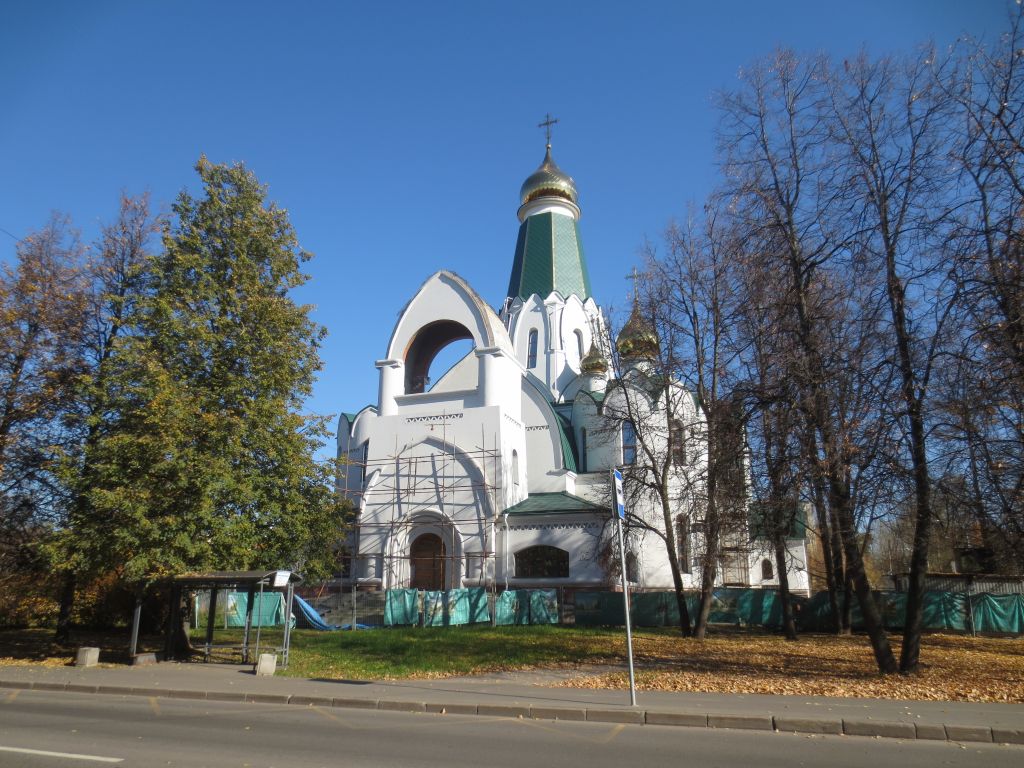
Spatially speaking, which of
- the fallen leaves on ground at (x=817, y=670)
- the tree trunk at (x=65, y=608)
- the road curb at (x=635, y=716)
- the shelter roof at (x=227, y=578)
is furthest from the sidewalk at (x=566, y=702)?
the tree trunk at (x=65, y=608)

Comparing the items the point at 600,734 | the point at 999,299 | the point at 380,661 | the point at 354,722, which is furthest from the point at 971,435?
the point at 380,661

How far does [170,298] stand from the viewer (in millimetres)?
17391

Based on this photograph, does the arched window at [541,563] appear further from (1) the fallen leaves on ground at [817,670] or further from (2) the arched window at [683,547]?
(1) the fallen leaves on ground at [817,670]

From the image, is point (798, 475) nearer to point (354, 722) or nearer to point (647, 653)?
point (647, 653)

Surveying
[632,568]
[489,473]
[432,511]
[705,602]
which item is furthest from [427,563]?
[705,602]

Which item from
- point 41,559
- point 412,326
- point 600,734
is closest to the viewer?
point 600,734

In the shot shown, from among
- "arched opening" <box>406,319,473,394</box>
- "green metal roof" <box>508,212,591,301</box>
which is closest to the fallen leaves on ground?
"arched opening" <box>406,319,473,394</box>

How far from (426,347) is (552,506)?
978 cm

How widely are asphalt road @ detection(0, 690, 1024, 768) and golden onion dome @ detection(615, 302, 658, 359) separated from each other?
14.1 meters

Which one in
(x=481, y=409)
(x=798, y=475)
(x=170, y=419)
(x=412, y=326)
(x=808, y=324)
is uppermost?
(x=412, y=326)

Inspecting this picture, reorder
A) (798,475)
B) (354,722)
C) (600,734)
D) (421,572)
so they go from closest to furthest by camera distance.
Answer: (600,734) < (354,722) < (798,475) < (421,572)

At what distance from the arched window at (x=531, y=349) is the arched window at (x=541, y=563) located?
13114 millimetres

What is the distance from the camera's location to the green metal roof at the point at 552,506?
26734 mm

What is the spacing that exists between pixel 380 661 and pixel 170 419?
23.3 feet
